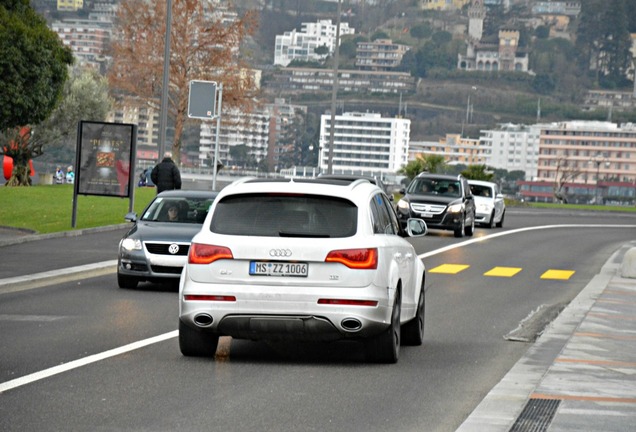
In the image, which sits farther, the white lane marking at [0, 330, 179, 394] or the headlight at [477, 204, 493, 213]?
the headlight at [477, 204, 493, 213]

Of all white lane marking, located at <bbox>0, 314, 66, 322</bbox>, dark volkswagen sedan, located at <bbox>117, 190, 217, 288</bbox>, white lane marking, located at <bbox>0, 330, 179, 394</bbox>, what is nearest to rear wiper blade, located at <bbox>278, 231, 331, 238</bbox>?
white lane marking, located at <bbox>0, 330, 179, 394</bbox>

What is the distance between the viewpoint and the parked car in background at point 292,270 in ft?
39.8

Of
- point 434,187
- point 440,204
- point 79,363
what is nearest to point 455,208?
point 440,204

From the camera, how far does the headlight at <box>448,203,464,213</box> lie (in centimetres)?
3956

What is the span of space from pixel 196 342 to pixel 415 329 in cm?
246

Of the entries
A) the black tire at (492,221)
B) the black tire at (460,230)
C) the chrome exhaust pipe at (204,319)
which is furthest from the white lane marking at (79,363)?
the black tire at (492,221)

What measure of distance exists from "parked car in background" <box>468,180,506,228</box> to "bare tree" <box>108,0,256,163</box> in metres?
28.9

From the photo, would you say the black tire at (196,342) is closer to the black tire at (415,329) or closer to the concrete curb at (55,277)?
the black tire at (415,329)

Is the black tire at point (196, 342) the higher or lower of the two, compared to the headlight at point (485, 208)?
higher

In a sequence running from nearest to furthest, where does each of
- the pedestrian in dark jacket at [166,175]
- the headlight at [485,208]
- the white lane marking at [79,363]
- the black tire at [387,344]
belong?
the white lane marking at [79,363], the black tire at [387,344], the pedestrian in dark jacket at [166,175], the headlight at [485,208]

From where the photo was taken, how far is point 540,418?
9547mm

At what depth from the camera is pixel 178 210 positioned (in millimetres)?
21531

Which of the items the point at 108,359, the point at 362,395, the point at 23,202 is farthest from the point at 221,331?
the point at 23,202

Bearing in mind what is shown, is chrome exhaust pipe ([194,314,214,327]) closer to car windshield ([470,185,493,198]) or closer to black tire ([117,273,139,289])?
black tire ([117,273,139,289])
